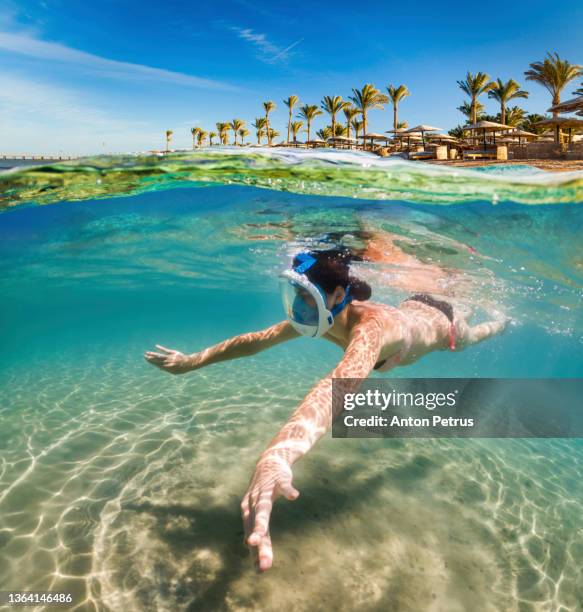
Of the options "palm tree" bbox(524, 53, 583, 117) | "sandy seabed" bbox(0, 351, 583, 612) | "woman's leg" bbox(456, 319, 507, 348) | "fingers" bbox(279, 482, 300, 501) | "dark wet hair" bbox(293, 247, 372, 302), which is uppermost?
"palm tree" bbox(524, 53, 583, 117)

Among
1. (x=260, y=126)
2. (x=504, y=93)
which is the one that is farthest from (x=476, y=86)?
(x=260, y=126)

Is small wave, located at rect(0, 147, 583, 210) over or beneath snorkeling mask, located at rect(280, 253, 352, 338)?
over

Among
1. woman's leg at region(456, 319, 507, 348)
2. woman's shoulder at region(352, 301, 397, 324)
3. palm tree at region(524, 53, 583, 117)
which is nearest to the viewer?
woman's shoulder at region(352, 301, 397, 324)

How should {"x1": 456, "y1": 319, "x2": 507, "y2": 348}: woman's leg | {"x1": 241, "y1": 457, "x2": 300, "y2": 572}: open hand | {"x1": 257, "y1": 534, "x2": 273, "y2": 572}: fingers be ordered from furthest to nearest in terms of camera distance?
1. {"x1": 456, "y1": 319, "x2": 507, "y2": 348}: woman's leg
2. {"x1": 241, "y1": 457, "x2": 300, "y2": 572}: open hand
3. {"x1": 257, "y1": 534, "x2": 273, "y2": 572}: fingers

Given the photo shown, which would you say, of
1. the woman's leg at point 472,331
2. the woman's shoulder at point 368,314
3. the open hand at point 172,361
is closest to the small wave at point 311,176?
the woman's leg at point 472,331

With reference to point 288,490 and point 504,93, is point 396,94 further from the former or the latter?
point 288,490

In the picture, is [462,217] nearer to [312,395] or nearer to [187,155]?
[187,155]

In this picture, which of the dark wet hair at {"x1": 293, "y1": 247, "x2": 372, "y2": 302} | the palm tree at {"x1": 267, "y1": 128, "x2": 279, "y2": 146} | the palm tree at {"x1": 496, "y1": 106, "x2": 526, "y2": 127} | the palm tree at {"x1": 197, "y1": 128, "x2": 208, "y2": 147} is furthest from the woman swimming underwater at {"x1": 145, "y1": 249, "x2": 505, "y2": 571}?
the palm tree at {"x1": 197, "y1": 128, "x2": 208, "y2": 147}

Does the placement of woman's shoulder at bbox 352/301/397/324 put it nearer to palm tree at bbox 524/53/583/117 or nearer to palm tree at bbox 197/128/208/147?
palm tree at bbox 524/53/583/117

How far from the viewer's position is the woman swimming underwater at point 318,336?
7.25ft

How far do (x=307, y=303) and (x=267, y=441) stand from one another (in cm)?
457

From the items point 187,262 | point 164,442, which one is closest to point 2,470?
point 164,442

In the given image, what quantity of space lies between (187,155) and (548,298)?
16.3 m

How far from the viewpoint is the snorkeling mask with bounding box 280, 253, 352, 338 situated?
402 centimetres
